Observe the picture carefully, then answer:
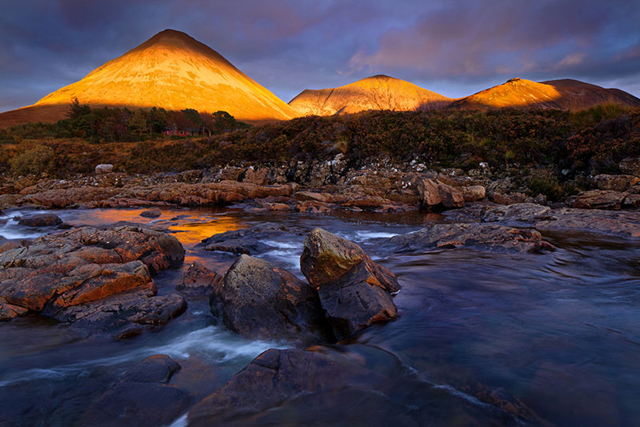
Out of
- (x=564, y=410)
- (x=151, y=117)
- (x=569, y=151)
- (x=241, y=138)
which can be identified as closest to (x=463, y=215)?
(x=569, y=151)

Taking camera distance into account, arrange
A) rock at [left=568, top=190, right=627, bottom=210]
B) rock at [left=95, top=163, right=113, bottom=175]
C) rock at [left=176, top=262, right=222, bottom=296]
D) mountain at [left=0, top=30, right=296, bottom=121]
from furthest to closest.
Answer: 1. mountain at [left=0, top=30, right=296, bottom=121]
2. rock at [left=95, top=163, right=113, bottom=175]
3. rock at [left=568, top=190, right=627, bottom=210]
4. rock at [left=176, top=262, right=222, bottom=296]

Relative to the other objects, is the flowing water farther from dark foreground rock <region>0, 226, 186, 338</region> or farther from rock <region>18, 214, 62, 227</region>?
rock <region>18, 214, 62, 227</region>

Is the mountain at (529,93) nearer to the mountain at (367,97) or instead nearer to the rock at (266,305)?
the rock at (266,305)

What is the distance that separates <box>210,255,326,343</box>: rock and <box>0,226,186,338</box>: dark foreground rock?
3.51 ft

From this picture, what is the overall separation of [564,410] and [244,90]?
163 m

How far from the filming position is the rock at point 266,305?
15.1ft

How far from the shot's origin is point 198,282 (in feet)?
20.7

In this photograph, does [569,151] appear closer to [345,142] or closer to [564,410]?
[345,142]

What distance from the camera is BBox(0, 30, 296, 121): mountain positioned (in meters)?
110

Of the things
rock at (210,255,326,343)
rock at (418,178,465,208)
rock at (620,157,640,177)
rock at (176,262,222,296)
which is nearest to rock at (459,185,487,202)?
rock at (418,178,465,208)

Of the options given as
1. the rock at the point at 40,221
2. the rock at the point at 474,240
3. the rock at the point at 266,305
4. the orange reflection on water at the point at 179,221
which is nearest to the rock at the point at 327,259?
the rock at the point at 266,305

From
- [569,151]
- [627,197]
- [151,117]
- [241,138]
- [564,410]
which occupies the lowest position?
[564,410]

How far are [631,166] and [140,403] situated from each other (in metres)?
20.7

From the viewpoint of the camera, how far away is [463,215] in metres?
14.9
